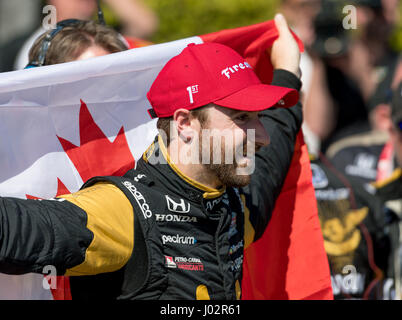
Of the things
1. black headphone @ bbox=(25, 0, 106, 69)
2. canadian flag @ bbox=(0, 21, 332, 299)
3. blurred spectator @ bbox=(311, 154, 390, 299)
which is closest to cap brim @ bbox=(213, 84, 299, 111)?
canadian flag @ bbox=(0, 21, 332, 299)

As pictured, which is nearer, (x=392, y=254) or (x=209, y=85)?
(x=209, y=85)

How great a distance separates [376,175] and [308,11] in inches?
71.7

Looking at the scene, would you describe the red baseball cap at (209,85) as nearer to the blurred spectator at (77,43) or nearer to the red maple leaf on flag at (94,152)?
the red maple leaf on flag at (94,152)

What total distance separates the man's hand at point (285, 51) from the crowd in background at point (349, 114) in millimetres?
692

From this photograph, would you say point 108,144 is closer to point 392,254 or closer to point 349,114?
point 392,254

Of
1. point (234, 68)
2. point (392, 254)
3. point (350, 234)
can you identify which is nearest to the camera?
point (234, 68)

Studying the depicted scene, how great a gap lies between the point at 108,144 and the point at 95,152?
2.8 inches

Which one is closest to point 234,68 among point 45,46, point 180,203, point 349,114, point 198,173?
point 198,173

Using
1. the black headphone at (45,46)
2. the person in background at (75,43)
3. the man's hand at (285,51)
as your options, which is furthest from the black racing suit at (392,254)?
the black headphone at (45,46)

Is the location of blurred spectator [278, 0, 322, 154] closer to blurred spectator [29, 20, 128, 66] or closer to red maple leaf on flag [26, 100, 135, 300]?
blurred spectator [29, 20, 128, 66]

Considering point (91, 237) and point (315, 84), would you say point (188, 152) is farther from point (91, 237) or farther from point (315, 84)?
point (315, 84)

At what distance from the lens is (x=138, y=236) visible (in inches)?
91.3

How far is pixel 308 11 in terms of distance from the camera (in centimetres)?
596

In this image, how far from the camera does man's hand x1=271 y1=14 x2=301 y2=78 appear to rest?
317cm
